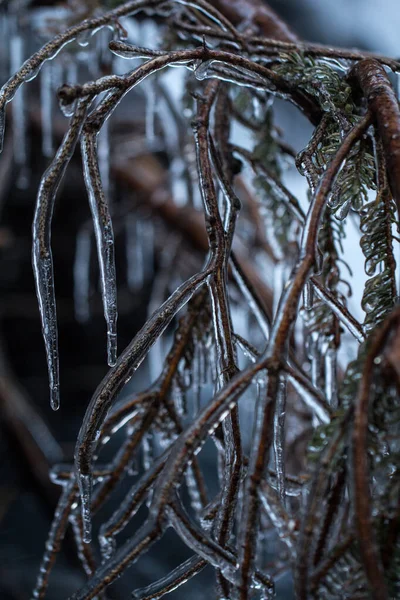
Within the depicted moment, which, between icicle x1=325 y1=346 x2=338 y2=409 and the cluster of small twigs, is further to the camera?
icicle x1=325 y1=346 x2=338 y2=409

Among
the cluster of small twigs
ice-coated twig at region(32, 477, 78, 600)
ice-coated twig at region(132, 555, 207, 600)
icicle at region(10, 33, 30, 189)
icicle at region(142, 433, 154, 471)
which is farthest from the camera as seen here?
icicle at region(10, 33, 30, 189)

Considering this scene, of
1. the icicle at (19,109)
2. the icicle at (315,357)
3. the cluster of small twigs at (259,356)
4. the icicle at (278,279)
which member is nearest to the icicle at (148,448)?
the cluster of small twigs at (259,356)

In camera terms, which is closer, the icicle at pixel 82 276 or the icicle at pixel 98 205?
the icicle at pixel 98 205

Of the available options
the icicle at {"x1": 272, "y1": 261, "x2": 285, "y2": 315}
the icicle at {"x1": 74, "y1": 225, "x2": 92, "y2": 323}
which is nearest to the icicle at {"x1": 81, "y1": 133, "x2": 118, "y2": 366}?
the icicle at {"x1": 272, "y1": 261, "x2": 285, "y2": 315}

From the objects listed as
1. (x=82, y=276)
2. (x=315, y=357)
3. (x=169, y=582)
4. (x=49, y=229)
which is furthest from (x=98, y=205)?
(x=82, y=276)

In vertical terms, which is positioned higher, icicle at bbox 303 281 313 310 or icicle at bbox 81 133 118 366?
icicle at bbox 81 133 118 366

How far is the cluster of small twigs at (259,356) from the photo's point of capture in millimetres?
441

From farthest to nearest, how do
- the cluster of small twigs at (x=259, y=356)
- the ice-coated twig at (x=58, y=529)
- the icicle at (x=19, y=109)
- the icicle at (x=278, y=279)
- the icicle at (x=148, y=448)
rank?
the icicle at (x=19, y=109)
the icicle at (x=278, y=279)
the icicle at (x=148, y=448)
the ice-coated twig at (x=58, y=529)
the cluster of small twigs at (x=259, y=356)

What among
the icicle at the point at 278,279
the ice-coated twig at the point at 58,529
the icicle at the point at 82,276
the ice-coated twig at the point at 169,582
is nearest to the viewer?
the ice-coated twig at the point at 169,582

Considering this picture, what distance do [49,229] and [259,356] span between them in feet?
0.80

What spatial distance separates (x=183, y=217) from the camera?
1.86 m

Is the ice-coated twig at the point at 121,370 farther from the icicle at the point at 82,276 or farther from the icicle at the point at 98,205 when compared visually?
the icicle at the point at 82,276

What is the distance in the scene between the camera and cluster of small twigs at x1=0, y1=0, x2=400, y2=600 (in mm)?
441

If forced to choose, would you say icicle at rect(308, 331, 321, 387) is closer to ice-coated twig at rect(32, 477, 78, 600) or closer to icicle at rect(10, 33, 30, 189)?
ice-coated twig at rect(32, 477, 78, 600)
